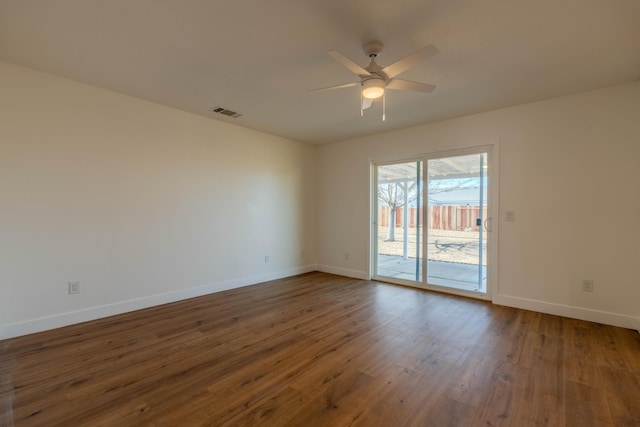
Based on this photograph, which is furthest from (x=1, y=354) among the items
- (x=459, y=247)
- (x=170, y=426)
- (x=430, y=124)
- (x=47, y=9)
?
(x=430, y=124)

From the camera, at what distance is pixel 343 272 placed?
537 centimetres

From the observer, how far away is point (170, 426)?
1.59 meters

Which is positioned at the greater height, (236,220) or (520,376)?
(236,220)

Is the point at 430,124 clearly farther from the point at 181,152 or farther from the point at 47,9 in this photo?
the point at 47,9

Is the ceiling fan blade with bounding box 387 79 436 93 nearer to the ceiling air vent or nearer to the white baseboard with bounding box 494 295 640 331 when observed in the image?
the ceiling air vent

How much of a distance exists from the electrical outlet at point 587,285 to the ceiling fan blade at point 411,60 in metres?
3.14

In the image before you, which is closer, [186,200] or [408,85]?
[408,85]

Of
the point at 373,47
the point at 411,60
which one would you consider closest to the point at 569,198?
the point at 411,60

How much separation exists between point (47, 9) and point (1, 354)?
271 cm

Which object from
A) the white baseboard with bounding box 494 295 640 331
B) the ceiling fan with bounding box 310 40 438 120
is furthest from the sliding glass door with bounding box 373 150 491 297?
the ceiling fan with bounding box 310 40 438 120

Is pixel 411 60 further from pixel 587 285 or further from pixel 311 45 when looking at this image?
pixel 587 285

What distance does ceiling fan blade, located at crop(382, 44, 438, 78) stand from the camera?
1.91 metres

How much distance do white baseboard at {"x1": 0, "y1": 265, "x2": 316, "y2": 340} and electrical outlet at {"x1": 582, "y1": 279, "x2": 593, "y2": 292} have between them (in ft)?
14.0

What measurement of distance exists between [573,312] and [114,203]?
5.41 m
